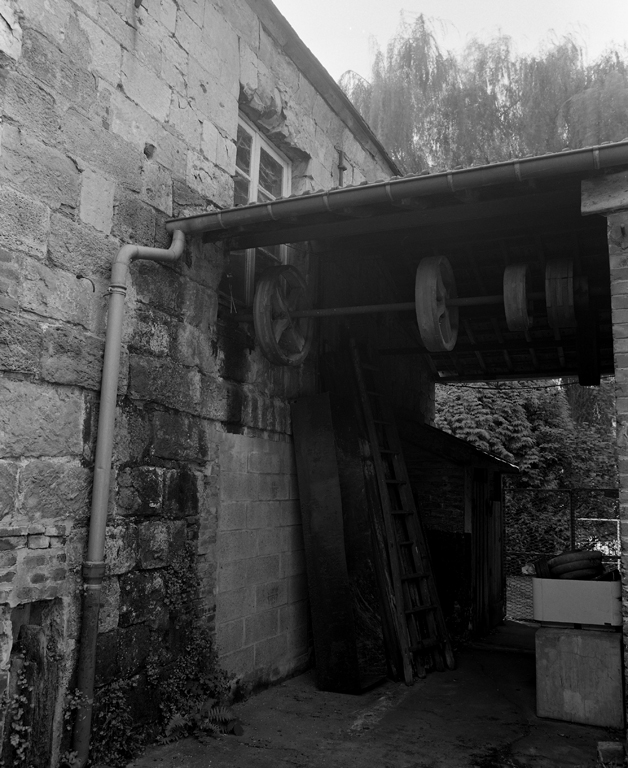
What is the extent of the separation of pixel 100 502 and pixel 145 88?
2676 millimetres

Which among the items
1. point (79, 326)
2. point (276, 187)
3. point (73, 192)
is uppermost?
point (276, 187)

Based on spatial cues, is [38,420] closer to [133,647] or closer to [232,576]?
[133,647]

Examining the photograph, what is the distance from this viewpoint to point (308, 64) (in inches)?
Result: 266

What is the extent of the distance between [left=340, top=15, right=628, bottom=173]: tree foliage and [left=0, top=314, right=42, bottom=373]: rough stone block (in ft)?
36.3

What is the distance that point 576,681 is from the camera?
4.95 metres

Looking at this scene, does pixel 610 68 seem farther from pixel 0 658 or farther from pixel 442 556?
pixel 0 658

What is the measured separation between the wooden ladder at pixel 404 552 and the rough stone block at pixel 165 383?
2.19m

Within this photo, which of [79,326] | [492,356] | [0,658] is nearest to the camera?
[0,658]

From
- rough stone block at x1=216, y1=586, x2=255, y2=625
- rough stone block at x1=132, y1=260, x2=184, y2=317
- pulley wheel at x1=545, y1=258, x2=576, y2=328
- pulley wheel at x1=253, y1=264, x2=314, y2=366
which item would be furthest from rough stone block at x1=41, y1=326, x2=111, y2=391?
pulley wheel at x1=545, y1=258, x2=576, y2=328

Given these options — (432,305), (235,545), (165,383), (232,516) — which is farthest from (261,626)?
(432,305)

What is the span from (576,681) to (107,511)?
3.56 m

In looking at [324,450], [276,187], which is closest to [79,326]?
[324,450]

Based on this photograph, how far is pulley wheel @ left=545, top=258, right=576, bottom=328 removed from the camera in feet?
15.3

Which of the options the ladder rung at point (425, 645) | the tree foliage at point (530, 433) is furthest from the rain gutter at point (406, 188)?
the tree foliage at point (530, 433)
